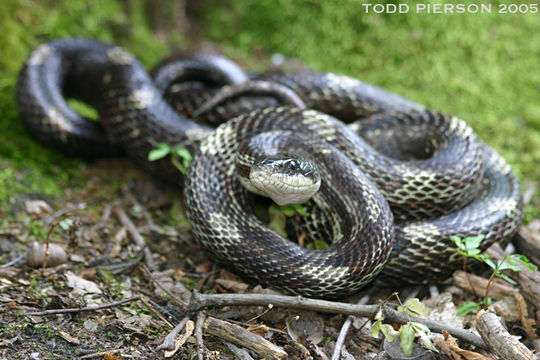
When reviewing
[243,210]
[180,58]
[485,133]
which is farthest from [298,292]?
[485,133]

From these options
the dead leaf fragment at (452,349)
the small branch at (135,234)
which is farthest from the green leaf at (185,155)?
the dead leaf fragment at (452,349)

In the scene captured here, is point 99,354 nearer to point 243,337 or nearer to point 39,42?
point 243,337

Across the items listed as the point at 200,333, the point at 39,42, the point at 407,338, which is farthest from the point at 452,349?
the point at 39,42

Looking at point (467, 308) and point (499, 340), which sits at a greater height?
point (499, 340)

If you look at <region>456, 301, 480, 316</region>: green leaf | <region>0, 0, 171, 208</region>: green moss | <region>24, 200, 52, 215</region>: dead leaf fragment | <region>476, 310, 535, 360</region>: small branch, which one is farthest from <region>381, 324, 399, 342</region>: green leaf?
<region>0, 0, 171, 208</region>: green moss

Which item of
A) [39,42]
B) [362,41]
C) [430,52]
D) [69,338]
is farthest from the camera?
[362,41]

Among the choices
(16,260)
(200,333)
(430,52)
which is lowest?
(200,333)

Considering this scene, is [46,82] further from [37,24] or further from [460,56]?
[460,56]

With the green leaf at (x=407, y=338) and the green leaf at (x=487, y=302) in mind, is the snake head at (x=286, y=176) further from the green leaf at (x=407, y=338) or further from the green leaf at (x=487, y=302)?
the green leaf at (x=487, y=302)
